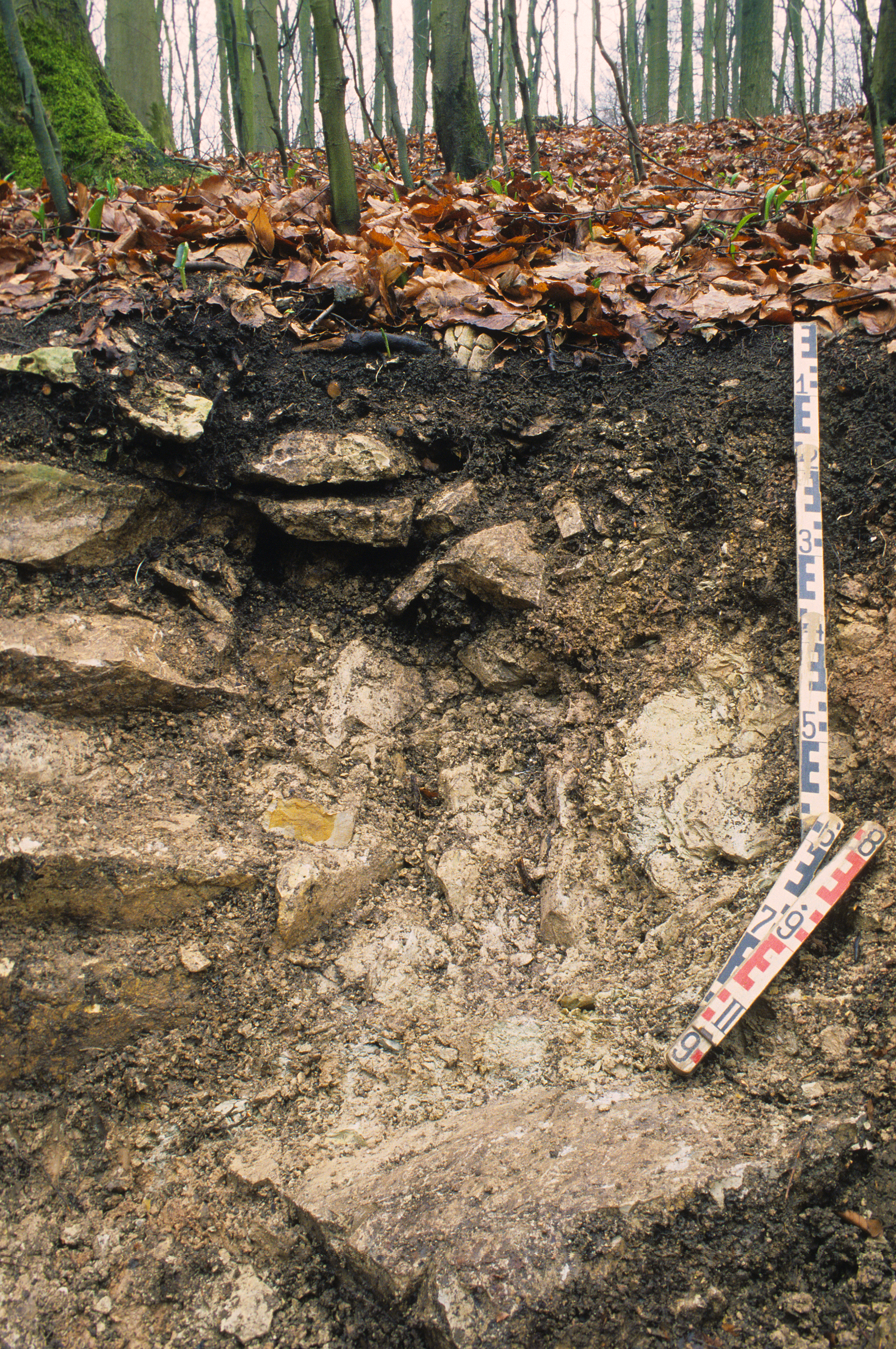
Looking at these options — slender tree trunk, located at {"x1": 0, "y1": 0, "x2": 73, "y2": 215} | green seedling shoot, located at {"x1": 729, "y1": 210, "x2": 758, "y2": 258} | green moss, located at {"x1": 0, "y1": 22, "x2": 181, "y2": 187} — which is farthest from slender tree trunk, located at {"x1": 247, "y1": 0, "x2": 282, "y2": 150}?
green seedling shoot, located at {"x1": 729, "y1": 210, "x2": 758, "y2": 258}

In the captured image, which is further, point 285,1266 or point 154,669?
point 154,669

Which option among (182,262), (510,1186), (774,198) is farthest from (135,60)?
(510,1186)

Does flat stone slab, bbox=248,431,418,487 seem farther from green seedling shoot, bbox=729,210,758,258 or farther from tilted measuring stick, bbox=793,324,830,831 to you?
green seedling shoot, bbox=729,210,758,258

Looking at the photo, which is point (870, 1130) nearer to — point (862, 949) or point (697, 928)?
point (862, 949)

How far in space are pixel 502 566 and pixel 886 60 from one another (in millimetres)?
5582

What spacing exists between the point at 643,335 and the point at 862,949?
7.23ft

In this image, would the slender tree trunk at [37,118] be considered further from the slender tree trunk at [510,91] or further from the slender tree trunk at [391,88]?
the slender tree trunk at [510,91]

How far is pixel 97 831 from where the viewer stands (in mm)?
2184

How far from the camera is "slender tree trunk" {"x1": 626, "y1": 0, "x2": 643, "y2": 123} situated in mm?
10477

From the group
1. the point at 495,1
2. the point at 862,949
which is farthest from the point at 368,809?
the point at 495,1

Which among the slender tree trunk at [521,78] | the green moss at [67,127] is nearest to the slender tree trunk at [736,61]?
the slender tree trunk at [521,78]

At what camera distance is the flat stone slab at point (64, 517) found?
2.38m

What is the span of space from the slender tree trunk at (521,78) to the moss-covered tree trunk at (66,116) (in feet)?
Answer: 6.91

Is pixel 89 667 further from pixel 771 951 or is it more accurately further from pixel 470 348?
pixel 771 951
